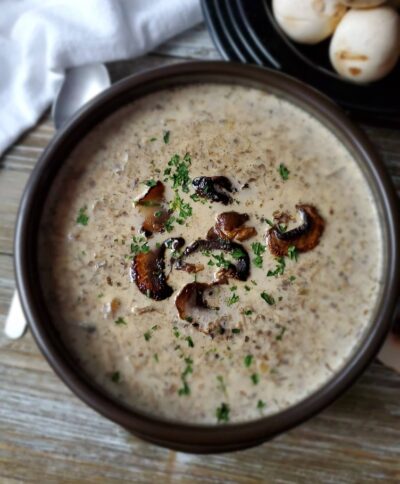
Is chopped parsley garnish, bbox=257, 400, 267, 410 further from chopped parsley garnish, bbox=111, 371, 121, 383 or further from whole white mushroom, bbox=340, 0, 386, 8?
whole white mushroom, bbox=340, 0, 386, 8

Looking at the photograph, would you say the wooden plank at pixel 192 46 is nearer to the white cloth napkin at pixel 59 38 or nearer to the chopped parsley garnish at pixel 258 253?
the white cloth napkin at pixel 59 38

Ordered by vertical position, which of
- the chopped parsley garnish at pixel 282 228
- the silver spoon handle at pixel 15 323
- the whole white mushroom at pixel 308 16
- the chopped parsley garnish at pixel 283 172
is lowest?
the silver spoon handle at pixel 15 323

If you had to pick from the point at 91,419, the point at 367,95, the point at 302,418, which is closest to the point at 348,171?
the point at 367,95

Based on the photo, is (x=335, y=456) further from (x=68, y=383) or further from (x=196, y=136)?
(x=196, y=136)

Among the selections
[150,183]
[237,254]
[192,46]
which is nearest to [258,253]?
[237,254]

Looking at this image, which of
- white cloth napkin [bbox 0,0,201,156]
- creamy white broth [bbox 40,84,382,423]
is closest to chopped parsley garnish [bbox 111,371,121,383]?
creamy white broth [bbox 40,84,382,423]

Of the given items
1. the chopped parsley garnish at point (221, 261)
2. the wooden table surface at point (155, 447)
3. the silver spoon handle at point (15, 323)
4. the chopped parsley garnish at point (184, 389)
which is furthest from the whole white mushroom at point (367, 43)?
the silver spoon handle at point (15, 323)
